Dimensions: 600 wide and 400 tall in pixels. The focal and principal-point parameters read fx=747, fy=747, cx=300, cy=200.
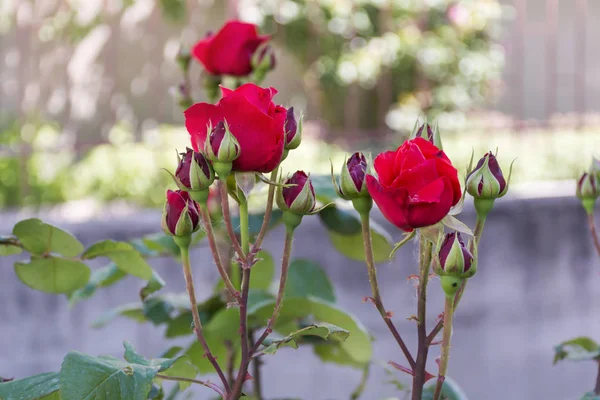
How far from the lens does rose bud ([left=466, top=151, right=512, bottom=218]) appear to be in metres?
0.59

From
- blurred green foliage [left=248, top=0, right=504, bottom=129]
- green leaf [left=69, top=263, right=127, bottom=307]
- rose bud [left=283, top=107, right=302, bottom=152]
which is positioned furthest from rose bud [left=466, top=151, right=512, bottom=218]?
blurred green foliage [left=248, top=0, right=504, bottom=129]

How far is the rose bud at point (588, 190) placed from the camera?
0.78 m

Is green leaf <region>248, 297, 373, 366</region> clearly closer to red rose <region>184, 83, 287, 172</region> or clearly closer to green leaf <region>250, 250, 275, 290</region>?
green leaf <region>250, 250, 275, 290</region>

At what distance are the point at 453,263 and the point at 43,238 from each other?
46cm

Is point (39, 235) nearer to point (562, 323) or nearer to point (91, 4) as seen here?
point (562, 323)

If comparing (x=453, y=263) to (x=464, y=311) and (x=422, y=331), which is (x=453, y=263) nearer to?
(x=422, y=331)

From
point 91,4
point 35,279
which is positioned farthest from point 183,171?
point 91,4

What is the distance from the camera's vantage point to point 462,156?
335 centimetres

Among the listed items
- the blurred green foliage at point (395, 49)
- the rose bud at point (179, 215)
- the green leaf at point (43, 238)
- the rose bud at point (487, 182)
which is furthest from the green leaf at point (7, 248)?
the blurred green foliage at point (395, 49)

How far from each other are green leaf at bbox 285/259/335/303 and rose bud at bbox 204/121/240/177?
51 cm

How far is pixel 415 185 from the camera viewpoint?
0.54 metres

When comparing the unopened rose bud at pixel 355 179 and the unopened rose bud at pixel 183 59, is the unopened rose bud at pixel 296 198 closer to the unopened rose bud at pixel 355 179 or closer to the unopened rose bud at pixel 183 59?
the unopened rose bud at pixel 355 179

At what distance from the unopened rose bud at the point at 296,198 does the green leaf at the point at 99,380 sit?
0.16 m

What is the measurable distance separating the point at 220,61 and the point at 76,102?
13.4 feet
